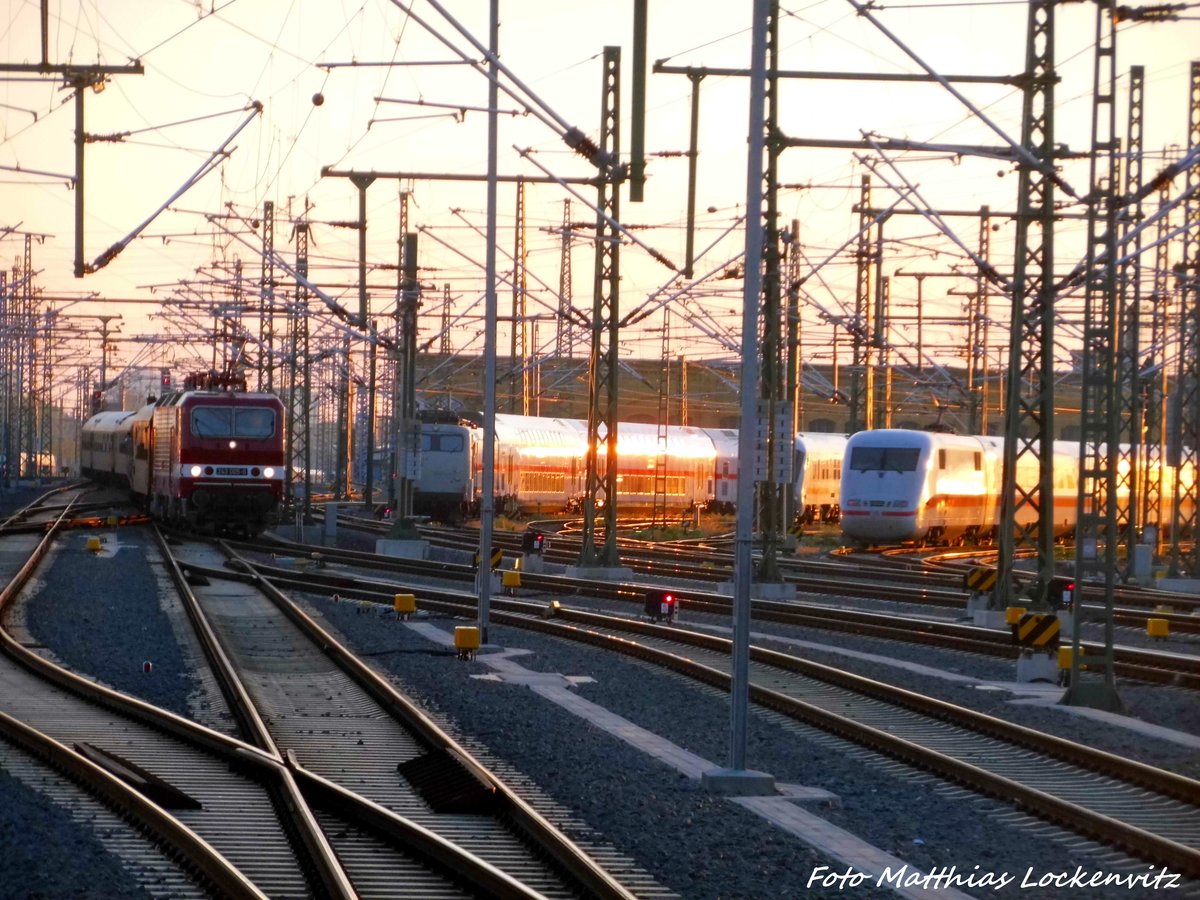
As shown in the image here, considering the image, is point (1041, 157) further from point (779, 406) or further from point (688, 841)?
point (688, 841)

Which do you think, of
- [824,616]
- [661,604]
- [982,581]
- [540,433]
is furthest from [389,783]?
[540,433]

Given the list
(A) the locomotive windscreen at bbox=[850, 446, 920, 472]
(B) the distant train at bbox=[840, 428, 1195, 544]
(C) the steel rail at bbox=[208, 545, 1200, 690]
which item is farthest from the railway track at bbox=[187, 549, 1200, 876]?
(B) the distant train at bbox=[840, 428, 1195, 544]

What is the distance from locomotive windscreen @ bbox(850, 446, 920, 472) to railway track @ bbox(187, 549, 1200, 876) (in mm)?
24018

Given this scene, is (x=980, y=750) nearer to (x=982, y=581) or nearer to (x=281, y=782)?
(x=281, y=782)

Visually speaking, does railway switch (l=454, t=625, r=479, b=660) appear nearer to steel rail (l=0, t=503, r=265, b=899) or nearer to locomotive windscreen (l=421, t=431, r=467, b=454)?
steel rail (l=0, t=503, r=265, b=899)

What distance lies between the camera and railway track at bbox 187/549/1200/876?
1049cm

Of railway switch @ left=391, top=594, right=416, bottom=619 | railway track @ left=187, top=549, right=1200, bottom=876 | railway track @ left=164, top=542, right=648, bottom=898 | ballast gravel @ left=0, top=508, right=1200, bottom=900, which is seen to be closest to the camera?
railway track @ left=164, top=542, right=648, bottom=898

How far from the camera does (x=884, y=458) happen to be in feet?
148

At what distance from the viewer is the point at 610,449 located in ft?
105

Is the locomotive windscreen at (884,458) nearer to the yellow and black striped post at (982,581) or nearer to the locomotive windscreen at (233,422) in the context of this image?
the locomotive windscreen at (233,422)

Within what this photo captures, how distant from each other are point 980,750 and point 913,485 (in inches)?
1245

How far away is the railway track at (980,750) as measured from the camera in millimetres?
10492

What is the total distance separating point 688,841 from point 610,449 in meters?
22.4

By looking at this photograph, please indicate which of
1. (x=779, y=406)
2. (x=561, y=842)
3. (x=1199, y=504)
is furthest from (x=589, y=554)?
(x=561, y=842)
